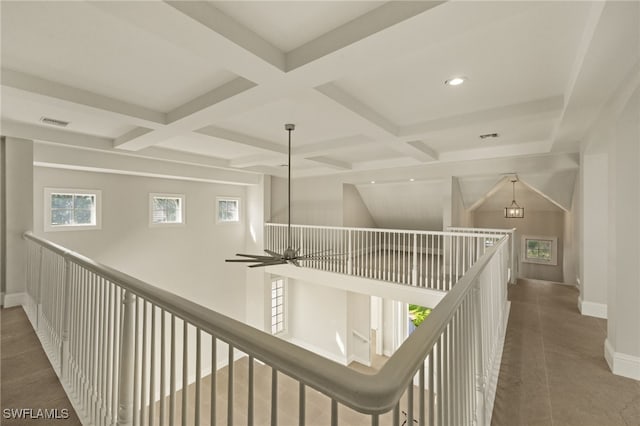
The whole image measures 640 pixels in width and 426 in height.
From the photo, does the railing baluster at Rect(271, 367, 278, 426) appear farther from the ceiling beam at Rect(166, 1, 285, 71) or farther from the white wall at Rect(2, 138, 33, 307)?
the white wall at Rect(2, 138, 33, 307)

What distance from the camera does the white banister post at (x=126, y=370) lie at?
1.37 metres

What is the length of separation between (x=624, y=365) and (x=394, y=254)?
9.81ft

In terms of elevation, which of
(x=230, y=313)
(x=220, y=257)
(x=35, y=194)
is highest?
(x=35, y=194)

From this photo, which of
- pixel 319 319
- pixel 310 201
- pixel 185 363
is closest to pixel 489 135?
pixel 310 201

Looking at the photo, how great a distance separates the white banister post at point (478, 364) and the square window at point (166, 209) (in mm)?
6466

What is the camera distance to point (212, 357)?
0.93 metres

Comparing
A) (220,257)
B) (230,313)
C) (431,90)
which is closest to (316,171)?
(220,257)

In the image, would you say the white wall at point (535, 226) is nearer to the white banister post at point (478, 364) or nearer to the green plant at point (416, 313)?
the green plant at point (416, 313)

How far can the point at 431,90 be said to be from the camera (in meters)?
2.93

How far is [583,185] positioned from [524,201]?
5292mm

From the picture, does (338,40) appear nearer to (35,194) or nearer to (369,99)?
(369,99)

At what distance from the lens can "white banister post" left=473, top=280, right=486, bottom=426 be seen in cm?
152

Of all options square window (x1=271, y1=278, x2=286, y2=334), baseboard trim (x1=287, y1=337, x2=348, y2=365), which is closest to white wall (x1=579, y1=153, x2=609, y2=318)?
baseboard trim (x1=287, y1=337, x2=348, y2=365)

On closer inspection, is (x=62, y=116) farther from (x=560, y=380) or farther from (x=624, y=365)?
(x=624, y=365)
